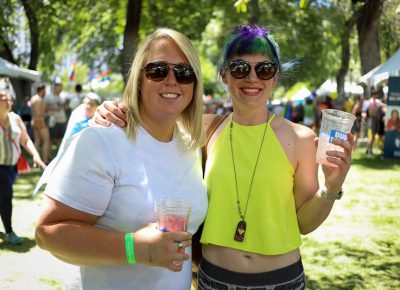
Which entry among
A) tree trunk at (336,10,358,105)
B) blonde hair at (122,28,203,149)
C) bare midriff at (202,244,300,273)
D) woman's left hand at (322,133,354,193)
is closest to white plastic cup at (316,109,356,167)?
woman's left hand at (322,133,354,193)

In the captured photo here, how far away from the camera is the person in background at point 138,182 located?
1.63 metres

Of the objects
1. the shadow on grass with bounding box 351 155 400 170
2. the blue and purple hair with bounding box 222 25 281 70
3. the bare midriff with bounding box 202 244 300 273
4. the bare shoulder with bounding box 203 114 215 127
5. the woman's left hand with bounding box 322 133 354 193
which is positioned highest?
the blue and purple hair with bounding box 222 25 281 70

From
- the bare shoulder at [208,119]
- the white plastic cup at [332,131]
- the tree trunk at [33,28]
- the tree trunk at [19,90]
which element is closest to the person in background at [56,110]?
the tree trunk at [33,28]

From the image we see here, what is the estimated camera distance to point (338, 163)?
196 cm

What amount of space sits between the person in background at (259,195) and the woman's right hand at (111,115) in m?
0.03

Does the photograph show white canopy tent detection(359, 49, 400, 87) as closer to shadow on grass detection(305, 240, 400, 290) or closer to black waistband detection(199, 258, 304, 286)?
shadow on grass detection(305, 240, 400, 290)

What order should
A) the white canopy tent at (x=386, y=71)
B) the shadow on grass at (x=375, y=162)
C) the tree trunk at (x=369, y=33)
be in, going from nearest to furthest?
the shadow on grass at (x=375, y=162), the white canopy tent at (x=386, y=71), the tree trunk at (x=369, y=33)

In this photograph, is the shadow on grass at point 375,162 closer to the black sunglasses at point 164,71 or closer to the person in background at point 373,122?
the person in background at point 373,122

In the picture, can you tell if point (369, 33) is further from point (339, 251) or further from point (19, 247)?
point (19, 247)

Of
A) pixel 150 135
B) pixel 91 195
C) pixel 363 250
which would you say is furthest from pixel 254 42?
pixel 363 250

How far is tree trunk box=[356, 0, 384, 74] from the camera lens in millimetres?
14695

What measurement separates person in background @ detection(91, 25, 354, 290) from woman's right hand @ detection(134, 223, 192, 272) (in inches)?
23.1

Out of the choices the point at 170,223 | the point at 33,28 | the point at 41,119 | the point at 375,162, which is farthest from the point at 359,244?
the point at 33,28

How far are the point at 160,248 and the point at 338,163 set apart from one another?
0.85 metres
